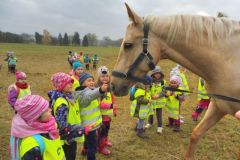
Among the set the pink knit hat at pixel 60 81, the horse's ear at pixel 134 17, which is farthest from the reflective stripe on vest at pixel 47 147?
the horse's ear at pixel 134 17

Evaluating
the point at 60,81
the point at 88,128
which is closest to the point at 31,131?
the point at 60,81

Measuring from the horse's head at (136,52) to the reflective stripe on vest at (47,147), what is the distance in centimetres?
118

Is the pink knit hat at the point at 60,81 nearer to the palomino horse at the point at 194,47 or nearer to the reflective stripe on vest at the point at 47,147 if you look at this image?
the palomino horse at the point at 194,47

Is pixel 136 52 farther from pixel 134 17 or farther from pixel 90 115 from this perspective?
pixel 90 115

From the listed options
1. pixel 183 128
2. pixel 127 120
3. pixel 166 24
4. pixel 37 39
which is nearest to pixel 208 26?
pixel 166 24

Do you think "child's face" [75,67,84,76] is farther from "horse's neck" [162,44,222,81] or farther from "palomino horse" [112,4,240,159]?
"horse's neck" [162,44,222,81]

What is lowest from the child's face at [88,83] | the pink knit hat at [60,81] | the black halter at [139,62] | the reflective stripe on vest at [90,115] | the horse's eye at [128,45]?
the reflective stripe on vest at [90,115]

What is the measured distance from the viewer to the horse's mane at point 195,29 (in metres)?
2.81

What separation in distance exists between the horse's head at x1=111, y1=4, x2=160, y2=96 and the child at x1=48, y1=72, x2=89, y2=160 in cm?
63

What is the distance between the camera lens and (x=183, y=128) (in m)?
5.84

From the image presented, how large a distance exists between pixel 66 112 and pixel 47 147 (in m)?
0.74

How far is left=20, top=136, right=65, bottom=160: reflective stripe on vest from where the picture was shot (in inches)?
75.7

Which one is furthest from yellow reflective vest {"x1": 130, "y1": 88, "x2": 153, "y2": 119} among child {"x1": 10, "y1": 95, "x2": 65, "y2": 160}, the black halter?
child {"x1": 10, "y1": 95, "x2": 65, "y2": 160}

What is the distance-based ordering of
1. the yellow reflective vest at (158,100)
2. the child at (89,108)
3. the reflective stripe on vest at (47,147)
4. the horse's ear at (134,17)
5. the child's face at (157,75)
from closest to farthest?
the reflective stripe on vest at (47,147)
the horse's ear at (134,17)
the child at (89,108)
the child's face at (157,75)
the yellow reflective vest at (158,100)
